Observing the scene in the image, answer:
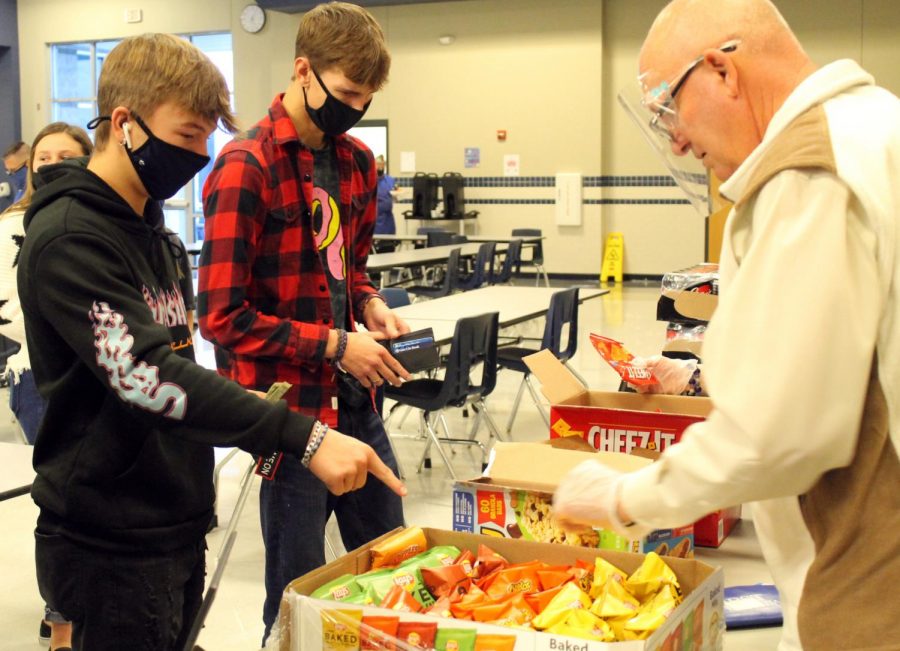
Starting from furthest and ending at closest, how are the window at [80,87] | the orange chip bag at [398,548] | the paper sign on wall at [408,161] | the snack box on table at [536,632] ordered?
the window at [80,87]
the paper sign on wall at [408,161]
the orange chip bag at [398,548]
the snack box on table at [536,632]

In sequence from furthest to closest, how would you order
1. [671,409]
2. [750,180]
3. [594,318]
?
[594,318]
[671,409]
[750,180]

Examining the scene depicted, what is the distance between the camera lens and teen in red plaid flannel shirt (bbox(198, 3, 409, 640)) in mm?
2141

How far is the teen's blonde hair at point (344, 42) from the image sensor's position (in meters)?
2.15

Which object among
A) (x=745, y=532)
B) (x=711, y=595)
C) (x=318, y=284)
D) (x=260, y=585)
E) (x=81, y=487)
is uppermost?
(x=318, y=284)

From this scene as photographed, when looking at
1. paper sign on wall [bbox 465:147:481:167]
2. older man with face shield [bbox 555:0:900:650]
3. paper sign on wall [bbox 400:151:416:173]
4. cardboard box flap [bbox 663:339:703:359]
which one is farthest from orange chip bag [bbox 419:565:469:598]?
paper sign on wall [bbox 400:151:416:173]

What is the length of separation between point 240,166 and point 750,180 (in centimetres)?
131

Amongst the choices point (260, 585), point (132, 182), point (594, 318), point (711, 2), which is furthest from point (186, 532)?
point (594, 318)

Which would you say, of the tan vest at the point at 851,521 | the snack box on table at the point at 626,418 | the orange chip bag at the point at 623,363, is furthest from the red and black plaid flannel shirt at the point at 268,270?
the tan vest at the point at 851,521

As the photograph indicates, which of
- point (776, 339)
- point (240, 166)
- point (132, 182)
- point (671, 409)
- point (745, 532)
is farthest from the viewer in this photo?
point (671, 409)

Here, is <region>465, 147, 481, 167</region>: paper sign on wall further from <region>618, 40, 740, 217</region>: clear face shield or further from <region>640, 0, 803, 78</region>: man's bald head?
<region>640, 0, 803, 78</region>: man's bald head

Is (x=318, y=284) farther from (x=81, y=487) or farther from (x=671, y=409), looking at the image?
(x=671, y=409)

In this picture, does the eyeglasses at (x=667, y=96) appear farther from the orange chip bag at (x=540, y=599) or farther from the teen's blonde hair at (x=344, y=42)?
the teen's blonde hair at (x=344, y=42)

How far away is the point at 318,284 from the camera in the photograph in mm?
2262

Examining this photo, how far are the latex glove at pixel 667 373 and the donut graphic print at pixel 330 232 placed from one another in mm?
759
